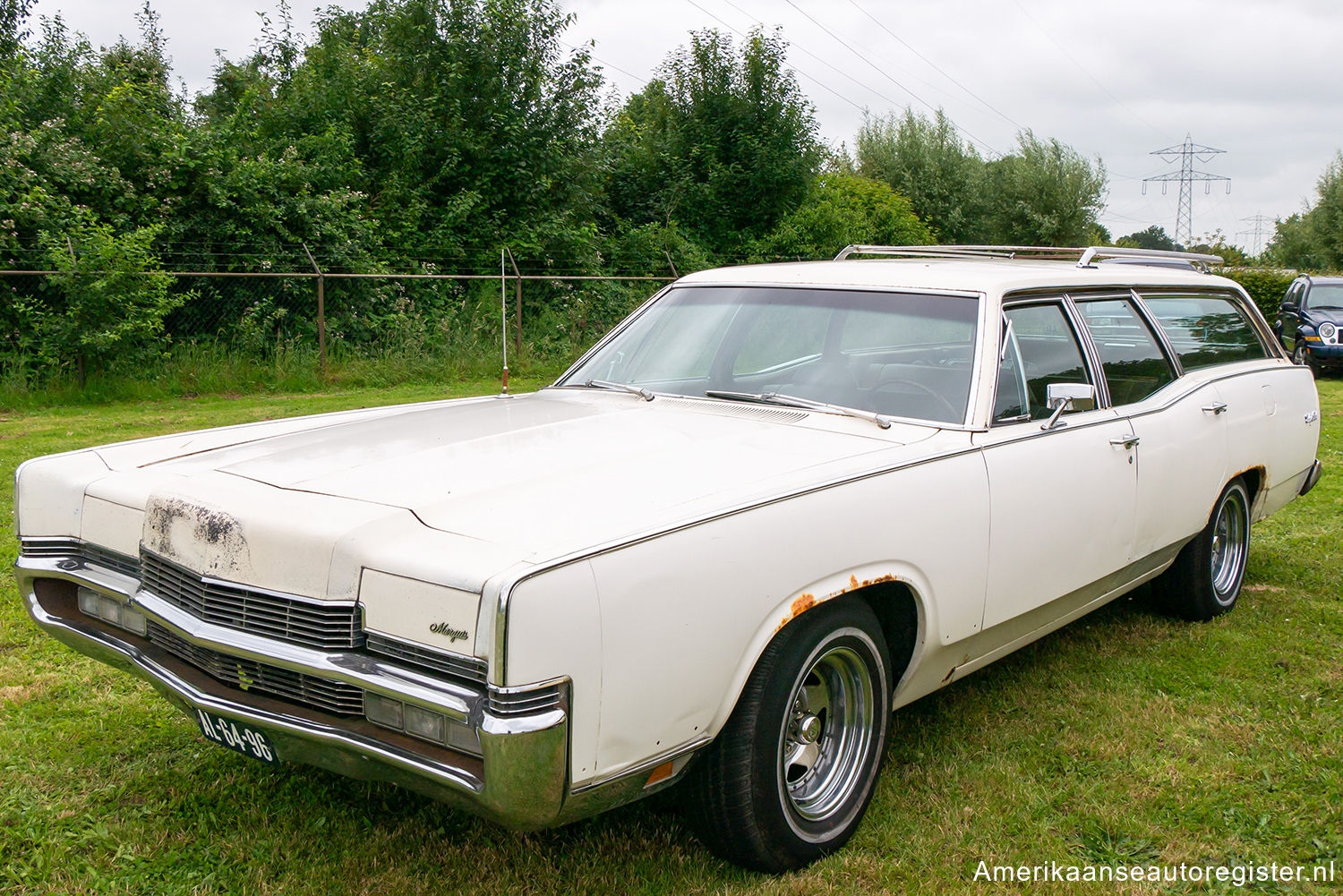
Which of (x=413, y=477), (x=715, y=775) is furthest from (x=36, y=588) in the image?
(x=715, y=775)

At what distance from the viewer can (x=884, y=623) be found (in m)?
3.30

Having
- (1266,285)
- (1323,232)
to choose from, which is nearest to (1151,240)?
(1323,232)

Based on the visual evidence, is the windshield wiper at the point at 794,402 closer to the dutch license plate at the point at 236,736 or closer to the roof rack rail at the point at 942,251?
the roof rack rail at the point at 942,251

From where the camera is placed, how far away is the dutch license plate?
8.66 feet

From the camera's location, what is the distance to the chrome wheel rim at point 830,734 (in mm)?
2996

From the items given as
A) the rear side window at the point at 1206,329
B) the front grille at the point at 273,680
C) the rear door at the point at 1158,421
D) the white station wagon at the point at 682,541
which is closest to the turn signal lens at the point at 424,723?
the white station wagon at the point at 682,541

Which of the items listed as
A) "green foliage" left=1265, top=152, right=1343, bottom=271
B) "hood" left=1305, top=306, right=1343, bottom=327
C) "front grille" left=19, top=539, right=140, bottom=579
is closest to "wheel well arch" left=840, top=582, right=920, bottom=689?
"front grille" left=19, top=539, right=140, bottom=579

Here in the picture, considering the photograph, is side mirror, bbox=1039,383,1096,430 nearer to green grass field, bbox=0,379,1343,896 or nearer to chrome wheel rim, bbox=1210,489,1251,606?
green grass field, bbox=0,379,1343,896

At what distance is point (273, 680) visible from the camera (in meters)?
2.60

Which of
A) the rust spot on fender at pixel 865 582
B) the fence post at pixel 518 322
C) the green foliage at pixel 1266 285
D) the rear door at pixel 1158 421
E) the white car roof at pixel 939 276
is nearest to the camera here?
the rust spot on fender at pixel 865 582

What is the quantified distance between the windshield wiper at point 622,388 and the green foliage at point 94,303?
9486 mm

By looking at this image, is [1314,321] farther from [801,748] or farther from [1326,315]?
[801,748]

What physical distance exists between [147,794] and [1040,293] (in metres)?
3.42

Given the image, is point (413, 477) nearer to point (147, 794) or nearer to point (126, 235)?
point (147, 794)
